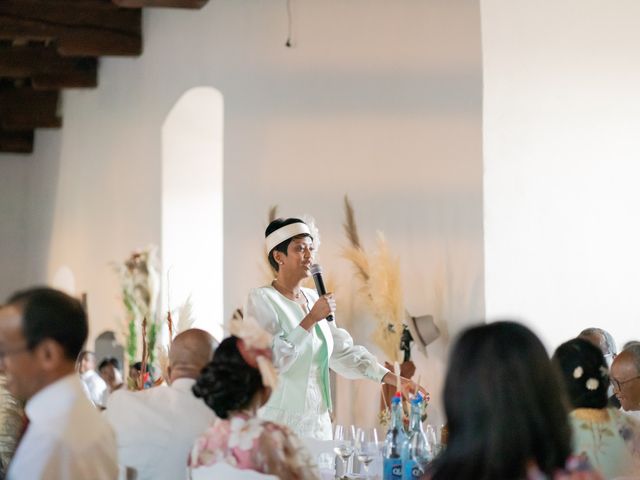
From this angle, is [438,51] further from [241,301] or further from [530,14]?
[241,301]

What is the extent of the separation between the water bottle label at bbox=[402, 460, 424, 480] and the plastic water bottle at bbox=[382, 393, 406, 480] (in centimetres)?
2

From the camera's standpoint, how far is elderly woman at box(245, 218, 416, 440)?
4.80 meters

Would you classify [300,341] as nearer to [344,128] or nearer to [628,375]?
[628,375]

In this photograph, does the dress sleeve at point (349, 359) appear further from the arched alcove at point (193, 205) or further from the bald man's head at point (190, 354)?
the arched alcove at point (193, 205)

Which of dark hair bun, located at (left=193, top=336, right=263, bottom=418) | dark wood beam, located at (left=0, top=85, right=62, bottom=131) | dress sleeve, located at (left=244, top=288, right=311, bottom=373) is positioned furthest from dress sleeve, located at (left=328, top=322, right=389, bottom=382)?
dark wood beam, located at (left=0, top=85, right=62, bottom=131)

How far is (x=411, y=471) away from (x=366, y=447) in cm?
29

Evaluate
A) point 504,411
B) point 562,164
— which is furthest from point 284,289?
point 504,411

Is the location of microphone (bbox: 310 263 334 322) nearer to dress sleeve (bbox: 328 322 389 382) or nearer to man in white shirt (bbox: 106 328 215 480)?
dress sleeve (bbox: 328 322 389 382)

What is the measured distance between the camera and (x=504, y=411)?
217 centimetres

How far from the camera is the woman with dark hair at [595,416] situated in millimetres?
3092

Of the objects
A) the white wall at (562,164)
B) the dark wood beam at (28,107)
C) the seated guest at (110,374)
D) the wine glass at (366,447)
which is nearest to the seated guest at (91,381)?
the seated guest at (110,374)

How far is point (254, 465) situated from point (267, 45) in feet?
16.9

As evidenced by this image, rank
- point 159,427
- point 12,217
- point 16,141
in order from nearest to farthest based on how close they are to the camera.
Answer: point 159,427
point 16,141
point 12,217

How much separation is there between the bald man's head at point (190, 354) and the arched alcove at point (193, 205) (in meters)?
5.23
